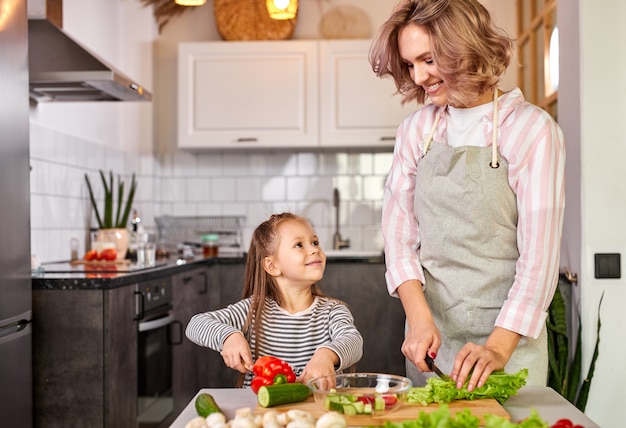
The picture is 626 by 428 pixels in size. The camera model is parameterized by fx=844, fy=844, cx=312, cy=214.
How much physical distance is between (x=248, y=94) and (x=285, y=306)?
3.00m

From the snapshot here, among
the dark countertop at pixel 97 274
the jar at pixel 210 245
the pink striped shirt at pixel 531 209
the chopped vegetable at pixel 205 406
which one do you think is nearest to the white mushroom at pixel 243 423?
the chopped vegetable at pixel 205 406

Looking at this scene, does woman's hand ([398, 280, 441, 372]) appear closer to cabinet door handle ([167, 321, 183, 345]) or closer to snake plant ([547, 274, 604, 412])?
snake plant ([547, 274, 604, 412])

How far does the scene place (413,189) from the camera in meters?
2.04

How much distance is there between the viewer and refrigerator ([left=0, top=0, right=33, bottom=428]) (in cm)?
252

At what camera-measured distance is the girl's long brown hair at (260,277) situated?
7.13 feet

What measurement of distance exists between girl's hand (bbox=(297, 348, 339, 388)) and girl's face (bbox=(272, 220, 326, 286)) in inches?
15.0

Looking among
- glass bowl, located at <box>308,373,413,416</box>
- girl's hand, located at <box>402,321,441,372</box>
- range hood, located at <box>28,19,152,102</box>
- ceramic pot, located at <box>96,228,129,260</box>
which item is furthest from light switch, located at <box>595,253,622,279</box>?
ceramic pot, located at <box>96,228,129,260</box>

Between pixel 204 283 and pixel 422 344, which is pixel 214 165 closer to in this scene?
pixel 204 283

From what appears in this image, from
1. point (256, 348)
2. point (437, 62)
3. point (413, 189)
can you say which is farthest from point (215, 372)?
point (437, 62)

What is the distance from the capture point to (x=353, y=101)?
16.5 feet

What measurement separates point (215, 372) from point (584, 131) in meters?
2.54

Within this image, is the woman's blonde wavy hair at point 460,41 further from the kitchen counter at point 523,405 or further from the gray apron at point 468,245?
the kitchen counter at point 523,405

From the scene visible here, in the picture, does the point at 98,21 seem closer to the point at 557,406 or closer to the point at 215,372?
the point at 215,372

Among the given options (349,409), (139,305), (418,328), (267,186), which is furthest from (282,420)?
(267,186)
